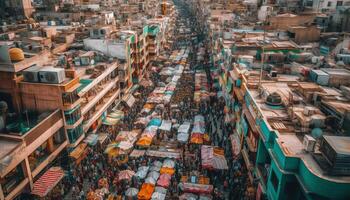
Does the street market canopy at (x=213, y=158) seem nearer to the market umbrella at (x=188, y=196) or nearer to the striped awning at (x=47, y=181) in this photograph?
the market umbrella at (x=188, y=196)

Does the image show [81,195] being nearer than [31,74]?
A: Yes

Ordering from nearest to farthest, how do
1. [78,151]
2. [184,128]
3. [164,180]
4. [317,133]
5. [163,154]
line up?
[317,133] < [164,180] < [78,151] < [163,154] < [184,128]

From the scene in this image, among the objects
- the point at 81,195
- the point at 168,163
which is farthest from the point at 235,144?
the point at 81,195

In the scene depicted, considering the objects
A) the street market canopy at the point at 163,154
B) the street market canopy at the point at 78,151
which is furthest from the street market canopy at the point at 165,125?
the street market canopy at the point at 78,151

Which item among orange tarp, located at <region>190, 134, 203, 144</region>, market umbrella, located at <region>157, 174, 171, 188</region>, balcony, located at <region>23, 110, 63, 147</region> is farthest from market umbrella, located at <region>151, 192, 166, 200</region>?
balcony, located at <region>23, 110, 63, 147</region>

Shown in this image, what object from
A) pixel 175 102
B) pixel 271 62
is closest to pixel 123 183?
pixel 175 102

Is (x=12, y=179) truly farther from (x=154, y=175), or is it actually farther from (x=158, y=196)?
(x=154, y=175)

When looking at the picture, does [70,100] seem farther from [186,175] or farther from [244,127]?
[244,127]

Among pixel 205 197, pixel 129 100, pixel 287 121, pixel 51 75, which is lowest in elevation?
pixel 205 197
